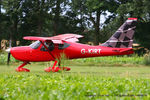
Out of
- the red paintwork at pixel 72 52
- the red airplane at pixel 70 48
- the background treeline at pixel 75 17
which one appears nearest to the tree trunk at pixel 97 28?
the background treeline at pixel 75 17

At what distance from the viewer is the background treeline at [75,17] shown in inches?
1614

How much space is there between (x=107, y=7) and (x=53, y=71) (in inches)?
1068

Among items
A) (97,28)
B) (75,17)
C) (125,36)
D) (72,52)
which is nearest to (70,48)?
(72,52)

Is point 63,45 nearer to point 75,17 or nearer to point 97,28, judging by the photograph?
point 97,28

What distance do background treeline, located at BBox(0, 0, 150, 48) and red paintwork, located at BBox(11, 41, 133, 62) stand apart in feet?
63.5

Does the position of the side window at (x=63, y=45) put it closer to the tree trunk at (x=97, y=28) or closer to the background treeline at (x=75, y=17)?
the background treeline at (x=75, y=17)

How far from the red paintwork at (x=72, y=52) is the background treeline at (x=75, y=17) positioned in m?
19.4

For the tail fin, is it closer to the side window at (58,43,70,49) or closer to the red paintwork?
the red paintwork

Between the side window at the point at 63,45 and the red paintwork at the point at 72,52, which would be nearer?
the red paintwork at the point at 72,52

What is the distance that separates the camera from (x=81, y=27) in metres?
49.2

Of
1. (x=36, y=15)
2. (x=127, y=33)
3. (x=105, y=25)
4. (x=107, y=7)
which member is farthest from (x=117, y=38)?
(x=36, y=15)

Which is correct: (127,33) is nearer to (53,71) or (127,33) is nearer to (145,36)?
(53,71)

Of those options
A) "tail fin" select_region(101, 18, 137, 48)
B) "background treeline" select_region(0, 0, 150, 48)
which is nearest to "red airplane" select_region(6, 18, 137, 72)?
"tail fin" select_region(101, 18, 137, 48)

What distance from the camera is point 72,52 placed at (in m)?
18.4
